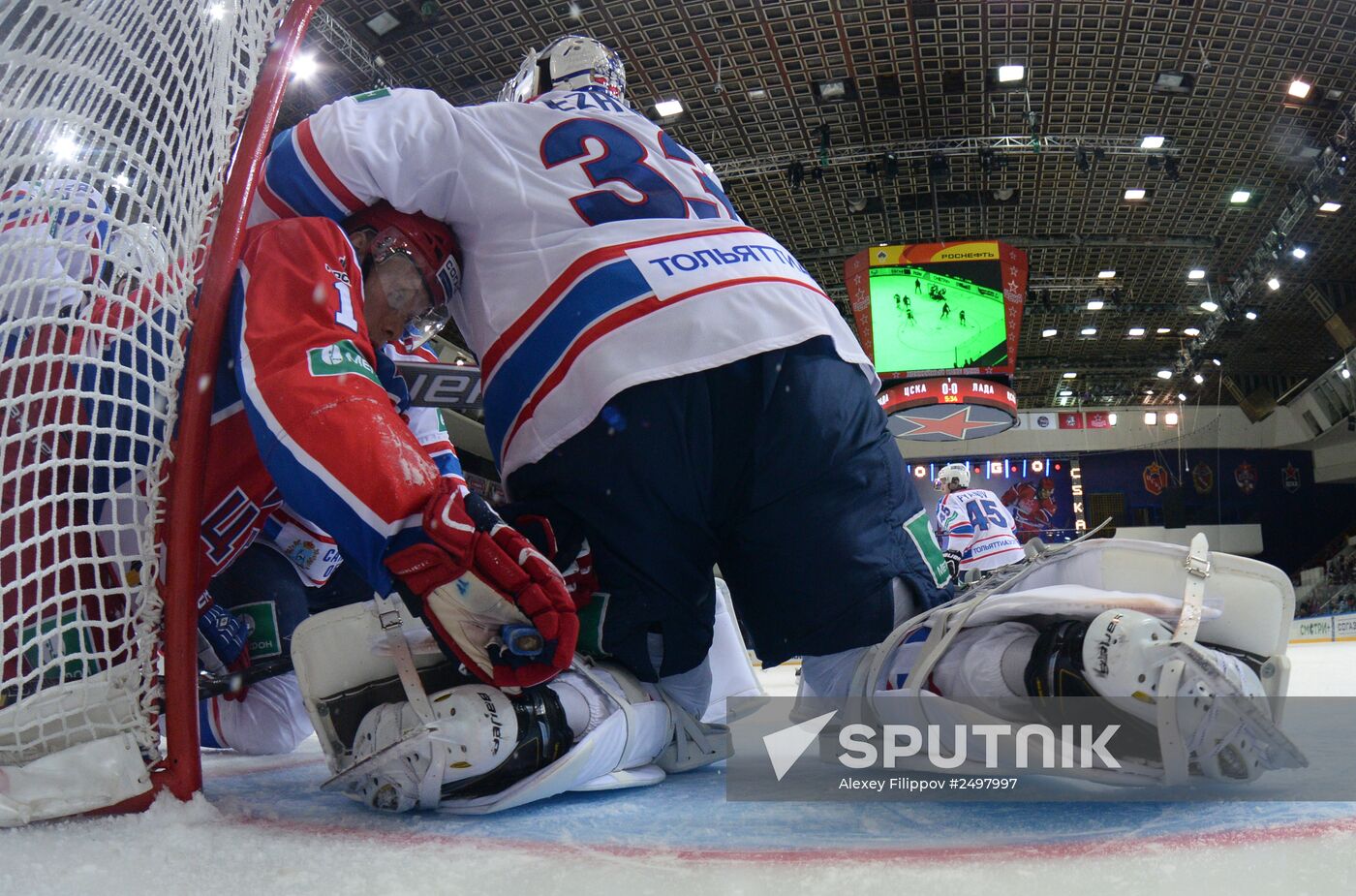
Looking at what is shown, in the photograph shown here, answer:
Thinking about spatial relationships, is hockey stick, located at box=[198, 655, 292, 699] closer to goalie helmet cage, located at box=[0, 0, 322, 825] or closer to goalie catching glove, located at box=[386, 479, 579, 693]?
goalie helmet cage, located at box=[0, 0, 322, 825]

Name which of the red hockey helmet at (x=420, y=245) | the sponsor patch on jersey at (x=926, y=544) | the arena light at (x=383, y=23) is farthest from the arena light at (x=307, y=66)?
the sponsor patch on jersey at (x=926, y=544)

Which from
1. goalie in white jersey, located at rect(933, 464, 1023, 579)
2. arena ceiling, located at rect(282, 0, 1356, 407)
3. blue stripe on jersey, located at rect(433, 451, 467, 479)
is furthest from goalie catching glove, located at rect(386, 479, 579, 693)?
arena ceiling, located at rect(282, 0, 1356, 407)

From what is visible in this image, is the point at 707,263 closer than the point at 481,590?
No

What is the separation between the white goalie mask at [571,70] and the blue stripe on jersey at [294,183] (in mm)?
424

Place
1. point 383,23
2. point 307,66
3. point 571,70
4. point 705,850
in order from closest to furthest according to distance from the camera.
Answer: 1. point 705,850
2. point 571,70
3. point 307,66
4. point 383,23

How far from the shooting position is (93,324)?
0.90m

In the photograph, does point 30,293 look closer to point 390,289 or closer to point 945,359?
point 390,289

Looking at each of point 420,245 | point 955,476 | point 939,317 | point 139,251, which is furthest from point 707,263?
point 939,317

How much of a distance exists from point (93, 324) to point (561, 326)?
452 millimetres

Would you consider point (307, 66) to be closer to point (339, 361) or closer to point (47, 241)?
point (47, 241)

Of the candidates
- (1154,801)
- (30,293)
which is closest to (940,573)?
(1154,801)

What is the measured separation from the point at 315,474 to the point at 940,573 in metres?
0.67

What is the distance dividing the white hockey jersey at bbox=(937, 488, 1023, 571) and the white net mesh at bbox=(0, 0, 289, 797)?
436cm

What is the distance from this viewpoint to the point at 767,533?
1066mm
